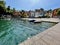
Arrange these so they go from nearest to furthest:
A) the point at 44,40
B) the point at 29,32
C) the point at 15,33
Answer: the point at 44,40, the point at 15,33, the point at 29,32

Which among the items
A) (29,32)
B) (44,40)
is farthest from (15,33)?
(44,40)

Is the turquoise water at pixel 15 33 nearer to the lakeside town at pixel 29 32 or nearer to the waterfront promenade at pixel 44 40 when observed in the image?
the lakeside town at pixel 29 32

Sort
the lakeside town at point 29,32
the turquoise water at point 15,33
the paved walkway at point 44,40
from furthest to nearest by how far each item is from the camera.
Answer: the turquoise water at point 15,33 → the lakeside town at point 29,32 → the paved walkway at point 44,40

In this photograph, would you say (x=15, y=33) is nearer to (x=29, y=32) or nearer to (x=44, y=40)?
(x=29, y=32)

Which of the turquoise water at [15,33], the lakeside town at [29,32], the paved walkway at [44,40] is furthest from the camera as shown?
the turquoise water at [15,33]

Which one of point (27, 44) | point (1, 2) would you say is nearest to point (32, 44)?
point (27, 44)

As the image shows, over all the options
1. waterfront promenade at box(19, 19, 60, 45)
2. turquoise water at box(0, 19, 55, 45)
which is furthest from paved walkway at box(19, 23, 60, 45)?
turquoise water at box(0, 19, 55, 45)

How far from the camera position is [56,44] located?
18.3 ft

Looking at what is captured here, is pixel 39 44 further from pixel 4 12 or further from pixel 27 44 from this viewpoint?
pixel 4 12

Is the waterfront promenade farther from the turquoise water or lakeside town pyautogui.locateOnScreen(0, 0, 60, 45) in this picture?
the turquoise water

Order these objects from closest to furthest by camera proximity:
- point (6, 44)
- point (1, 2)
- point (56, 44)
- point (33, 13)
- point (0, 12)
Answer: point (56, 44)
point (6, 44)
point (0, 12)
point (1, 2)
point (33, 13)

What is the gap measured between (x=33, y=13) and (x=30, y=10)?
473 centimetres

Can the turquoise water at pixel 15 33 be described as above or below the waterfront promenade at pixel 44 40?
below

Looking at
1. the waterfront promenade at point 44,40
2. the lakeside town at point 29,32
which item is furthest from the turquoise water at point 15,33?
the waterfront promenade at point 44,40
